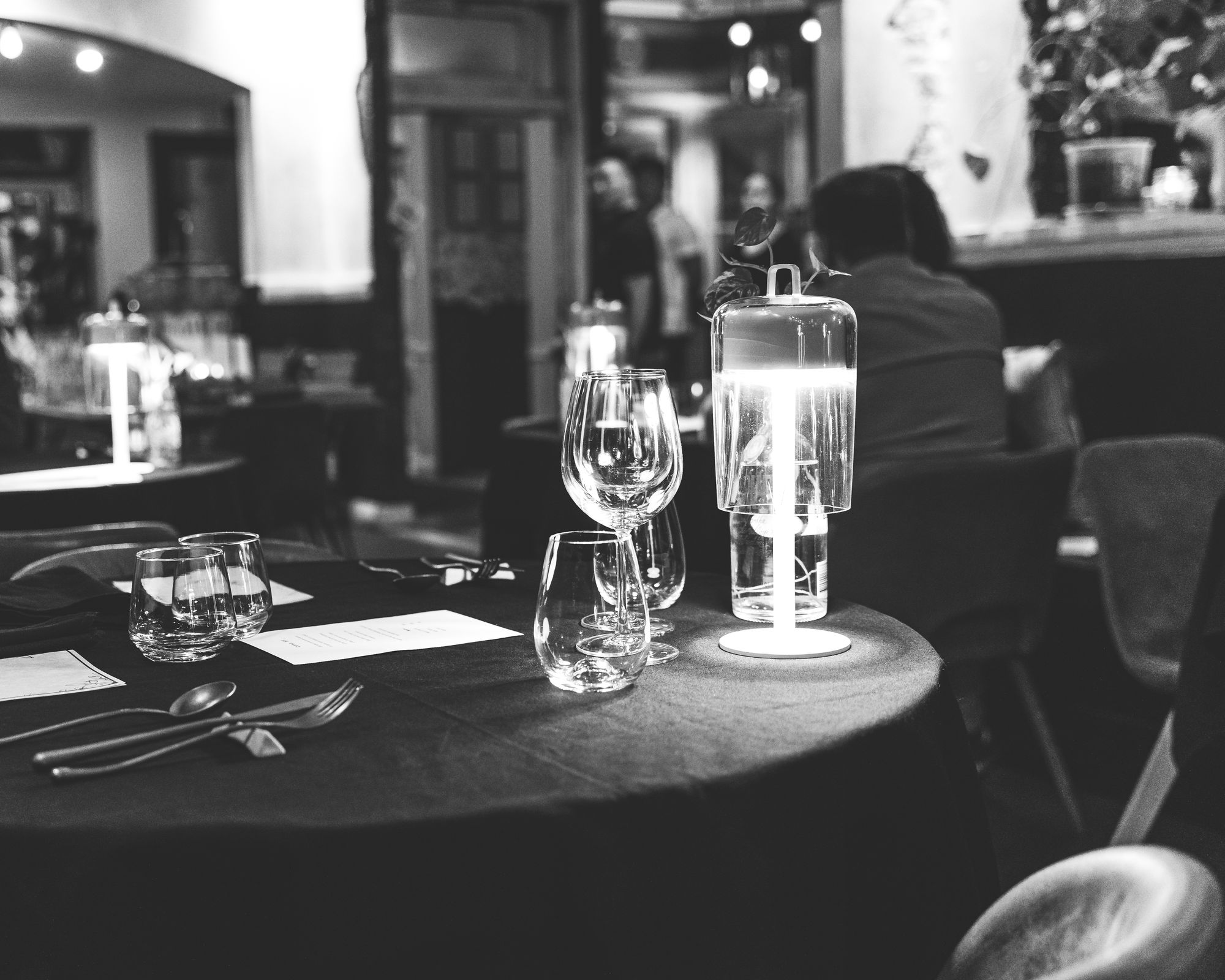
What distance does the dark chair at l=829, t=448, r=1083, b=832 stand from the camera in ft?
9.05

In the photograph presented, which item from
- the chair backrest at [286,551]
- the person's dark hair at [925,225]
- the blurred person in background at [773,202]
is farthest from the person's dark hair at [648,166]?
the chair backrest at [286,551]

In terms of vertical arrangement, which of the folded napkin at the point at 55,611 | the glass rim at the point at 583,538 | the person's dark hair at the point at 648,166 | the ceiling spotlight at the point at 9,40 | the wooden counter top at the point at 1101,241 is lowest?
the folded napkin at the point at 55,611

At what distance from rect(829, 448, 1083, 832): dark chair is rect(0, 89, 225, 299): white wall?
1100cm

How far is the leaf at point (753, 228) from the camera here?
1652 millimetres

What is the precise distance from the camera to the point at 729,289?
1.74 metres

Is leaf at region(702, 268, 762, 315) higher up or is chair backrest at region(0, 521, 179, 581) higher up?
leaf at region(702, 268, 762, 315)

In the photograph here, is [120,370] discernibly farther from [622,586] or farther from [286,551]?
[622,586]

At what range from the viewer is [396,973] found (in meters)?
1.09

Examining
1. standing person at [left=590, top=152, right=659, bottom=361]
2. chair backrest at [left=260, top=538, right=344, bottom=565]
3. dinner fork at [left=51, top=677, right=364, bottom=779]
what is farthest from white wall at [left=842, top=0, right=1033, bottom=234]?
dinner fork at [left=51, top=677, right=364, bottom=779]

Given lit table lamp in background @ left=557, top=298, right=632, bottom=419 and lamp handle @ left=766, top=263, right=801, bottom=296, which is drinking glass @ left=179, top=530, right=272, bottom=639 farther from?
lit table lamp in background @ left=557, top=298, right=632, bottom=419

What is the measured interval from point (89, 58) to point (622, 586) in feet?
34.0

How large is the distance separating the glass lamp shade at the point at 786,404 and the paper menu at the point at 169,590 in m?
0.57

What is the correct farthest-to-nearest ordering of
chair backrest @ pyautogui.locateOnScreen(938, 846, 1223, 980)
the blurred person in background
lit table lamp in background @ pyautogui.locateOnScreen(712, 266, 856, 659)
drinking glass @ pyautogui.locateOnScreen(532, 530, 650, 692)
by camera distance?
the blurred person in background
lit table lamp in background @ pyautogui.locateOnScreen(712, 266, 856, 659)
drinking glass @ pyautogui.locateOnScreen(532, 530, 650, 692)
chair backrest @ pyautogui.locateOnScreen(938, 846, 1223, 980)

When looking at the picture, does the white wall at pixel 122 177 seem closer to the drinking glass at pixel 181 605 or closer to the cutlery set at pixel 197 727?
the drinking glass at pixel 181 605
